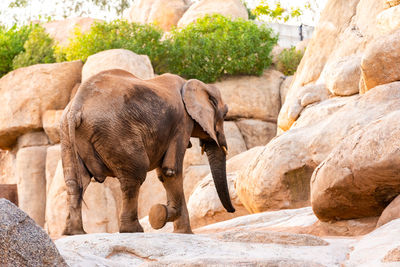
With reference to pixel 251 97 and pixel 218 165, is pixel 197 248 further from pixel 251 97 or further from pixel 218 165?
pixel 251 97

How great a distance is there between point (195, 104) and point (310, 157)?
236cm

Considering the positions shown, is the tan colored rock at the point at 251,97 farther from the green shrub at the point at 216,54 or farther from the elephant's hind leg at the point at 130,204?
the elephant's hind leg at the point at 130,204

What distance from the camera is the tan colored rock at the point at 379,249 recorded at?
4348 millimetres

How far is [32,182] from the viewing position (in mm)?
16625

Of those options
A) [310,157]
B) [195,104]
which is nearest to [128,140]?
[195,104]

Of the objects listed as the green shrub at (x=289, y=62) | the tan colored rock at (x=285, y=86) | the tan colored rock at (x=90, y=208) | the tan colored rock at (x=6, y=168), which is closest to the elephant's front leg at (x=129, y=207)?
the tan colored rock at (x=90, y=208)

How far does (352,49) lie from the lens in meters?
14.7

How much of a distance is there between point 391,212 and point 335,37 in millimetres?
10848

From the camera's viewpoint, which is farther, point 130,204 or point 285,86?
point 285,86

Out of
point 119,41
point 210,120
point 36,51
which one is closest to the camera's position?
point 210,120

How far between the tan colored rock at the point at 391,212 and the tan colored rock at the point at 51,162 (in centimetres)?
1100

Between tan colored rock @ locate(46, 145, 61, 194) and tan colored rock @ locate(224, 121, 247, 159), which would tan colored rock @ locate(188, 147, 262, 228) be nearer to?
tan colored rock @ locate(46, 145, 61, 194)

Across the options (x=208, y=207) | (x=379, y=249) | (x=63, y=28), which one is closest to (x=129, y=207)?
(x=379, y=249)

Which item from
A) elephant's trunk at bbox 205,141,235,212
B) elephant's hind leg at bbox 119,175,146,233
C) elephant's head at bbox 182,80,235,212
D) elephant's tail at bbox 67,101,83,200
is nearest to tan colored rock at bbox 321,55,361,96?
elephant's head at bbox 182,80,235,212
